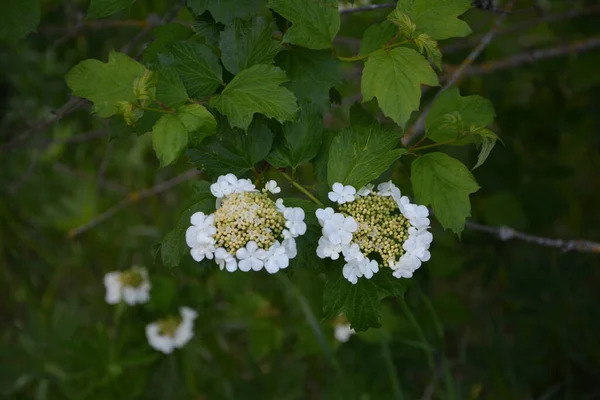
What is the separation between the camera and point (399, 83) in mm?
974

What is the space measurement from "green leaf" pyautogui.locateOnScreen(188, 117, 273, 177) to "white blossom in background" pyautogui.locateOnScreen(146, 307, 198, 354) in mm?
1154

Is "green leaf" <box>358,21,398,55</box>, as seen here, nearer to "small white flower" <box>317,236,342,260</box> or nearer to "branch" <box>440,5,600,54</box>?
"small white flower" <box>317,236,342,260</box>

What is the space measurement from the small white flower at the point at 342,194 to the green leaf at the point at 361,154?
29 mm

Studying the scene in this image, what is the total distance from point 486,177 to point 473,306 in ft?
2.89

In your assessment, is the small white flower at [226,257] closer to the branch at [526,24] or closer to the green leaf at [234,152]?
the green leaf at [234,152]

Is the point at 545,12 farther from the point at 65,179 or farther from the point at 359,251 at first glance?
the point at 65,179

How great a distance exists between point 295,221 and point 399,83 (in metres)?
0.28

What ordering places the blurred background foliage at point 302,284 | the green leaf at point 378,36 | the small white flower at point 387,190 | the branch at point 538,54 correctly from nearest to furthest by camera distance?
the small white flower at point 387,190 → the green leaf at point 378,36 → the branch at point 538,54 → the blurred background foliage at point 302,284

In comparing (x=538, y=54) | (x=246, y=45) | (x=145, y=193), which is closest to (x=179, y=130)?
(x=246, y=45)

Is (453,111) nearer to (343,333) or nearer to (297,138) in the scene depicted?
(297,138)

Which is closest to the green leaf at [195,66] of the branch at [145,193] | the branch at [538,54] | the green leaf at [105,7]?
the green leaf at [105,7]

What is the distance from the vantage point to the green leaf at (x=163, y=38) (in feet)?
3.70

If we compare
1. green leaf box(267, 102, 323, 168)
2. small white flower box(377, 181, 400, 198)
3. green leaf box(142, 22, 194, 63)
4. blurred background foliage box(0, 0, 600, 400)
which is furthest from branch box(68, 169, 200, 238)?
small white flower box(377, 181, 400, 198)

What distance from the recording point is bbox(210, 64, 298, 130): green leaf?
3.10ft
